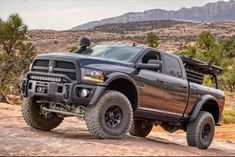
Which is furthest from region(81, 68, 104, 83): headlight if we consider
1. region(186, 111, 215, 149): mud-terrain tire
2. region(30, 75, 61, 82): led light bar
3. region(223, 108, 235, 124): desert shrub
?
region(223, 108, 235, 124): desert shrub

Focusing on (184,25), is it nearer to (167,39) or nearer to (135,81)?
(167,39)

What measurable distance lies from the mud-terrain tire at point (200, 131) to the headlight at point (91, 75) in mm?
3466

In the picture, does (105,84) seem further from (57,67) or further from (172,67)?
(172,67)

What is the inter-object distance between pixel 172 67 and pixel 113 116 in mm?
2498

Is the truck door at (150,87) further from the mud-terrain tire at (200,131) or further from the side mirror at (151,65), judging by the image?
the mud-terrain tire at (200,131)

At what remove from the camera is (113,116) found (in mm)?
9336

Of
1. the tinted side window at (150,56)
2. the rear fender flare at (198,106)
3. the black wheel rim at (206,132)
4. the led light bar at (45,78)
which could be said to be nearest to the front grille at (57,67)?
the led light bar at (45,78)

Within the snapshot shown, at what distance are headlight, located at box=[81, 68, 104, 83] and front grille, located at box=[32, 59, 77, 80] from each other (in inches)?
7.1

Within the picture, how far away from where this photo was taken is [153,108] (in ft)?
33.8

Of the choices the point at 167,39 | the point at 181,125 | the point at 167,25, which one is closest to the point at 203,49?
the point at 181,125

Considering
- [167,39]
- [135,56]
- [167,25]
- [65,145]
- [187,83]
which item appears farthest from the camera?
[167,25]

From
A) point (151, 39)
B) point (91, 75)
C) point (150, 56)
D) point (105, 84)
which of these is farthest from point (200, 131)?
point (151, 39)

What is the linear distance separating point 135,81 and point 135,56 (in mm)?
637

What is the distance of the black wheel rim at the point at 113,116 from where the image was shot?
30.2ft
